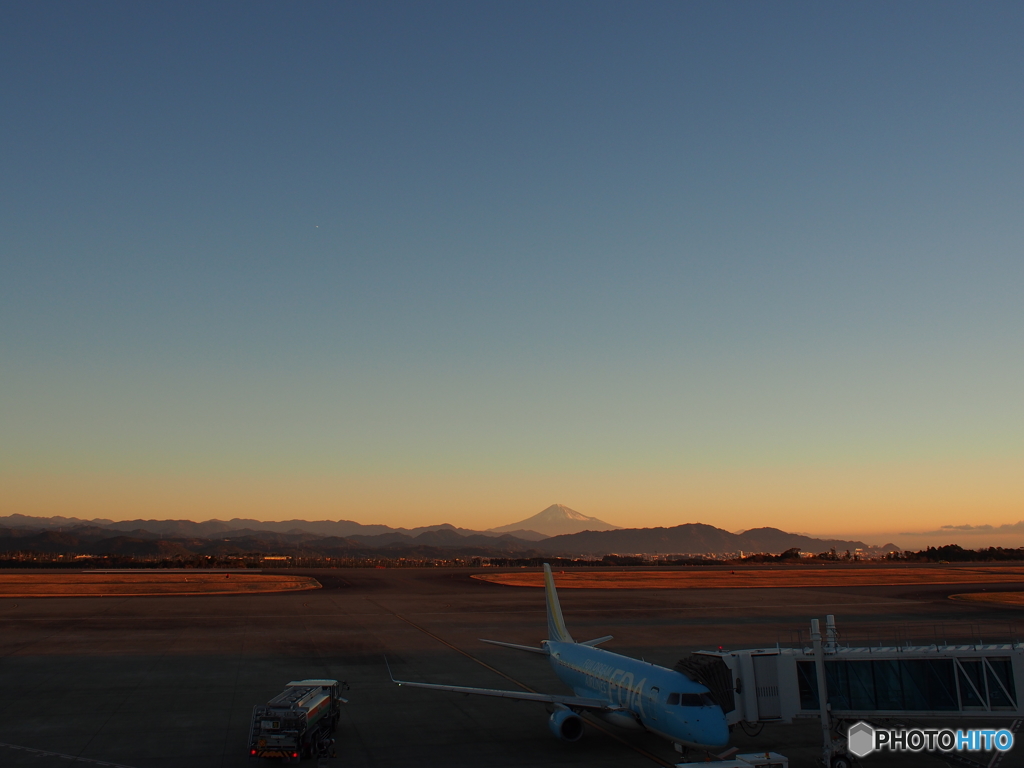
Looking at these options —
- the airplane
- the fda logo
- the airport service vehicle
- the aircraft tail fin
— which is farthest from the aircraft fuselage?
the airport service vehicle

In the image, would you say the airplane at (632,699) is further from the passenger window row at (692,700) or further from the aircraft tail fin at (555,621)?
the aircraft tail fin at (555,621)

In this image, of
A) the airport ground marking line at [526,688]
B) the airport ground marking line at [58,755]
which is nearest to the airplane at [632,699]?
the airport ground marking line at [526,688]

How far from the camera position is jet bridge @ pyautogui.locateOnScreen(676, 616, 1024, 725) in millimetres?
22359

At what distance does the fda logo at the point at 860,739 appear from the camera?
2420 cm

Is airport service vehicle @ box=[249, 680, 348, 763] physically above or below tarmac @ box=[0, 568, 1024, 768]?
above

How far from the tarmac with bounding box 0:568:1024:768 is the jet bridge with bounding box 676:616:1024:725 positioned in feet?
8.76

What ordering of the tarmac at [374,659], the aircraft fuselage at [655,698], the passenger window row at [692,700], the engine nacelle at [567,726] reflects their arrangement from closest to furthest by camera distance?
the aircraft fuselage at [655,698] → the passenger window row at [692,700] → the engine nacelle at [567,726] → the tarmac at [374,659]

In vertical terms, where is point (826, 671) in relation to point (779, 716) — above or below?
above

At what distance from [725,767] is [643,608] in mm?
58871

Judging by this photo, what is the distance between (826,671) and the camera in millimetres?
24203

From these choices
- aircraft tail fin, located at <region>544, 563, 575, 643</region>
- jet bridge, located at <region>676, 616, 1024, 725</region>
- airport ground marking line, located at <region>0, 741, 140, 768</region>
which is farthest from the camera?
aircraft tail fin, located at <region>544, 563, 575, 643</region>

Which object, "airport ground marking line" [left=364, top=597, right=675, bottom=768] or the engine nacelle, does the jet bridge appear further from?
the engine nacelle

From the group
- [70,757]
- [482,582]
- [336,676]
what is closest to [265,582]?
[482,582]

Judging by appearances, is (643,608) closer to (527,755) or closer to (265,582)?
(527,755)
